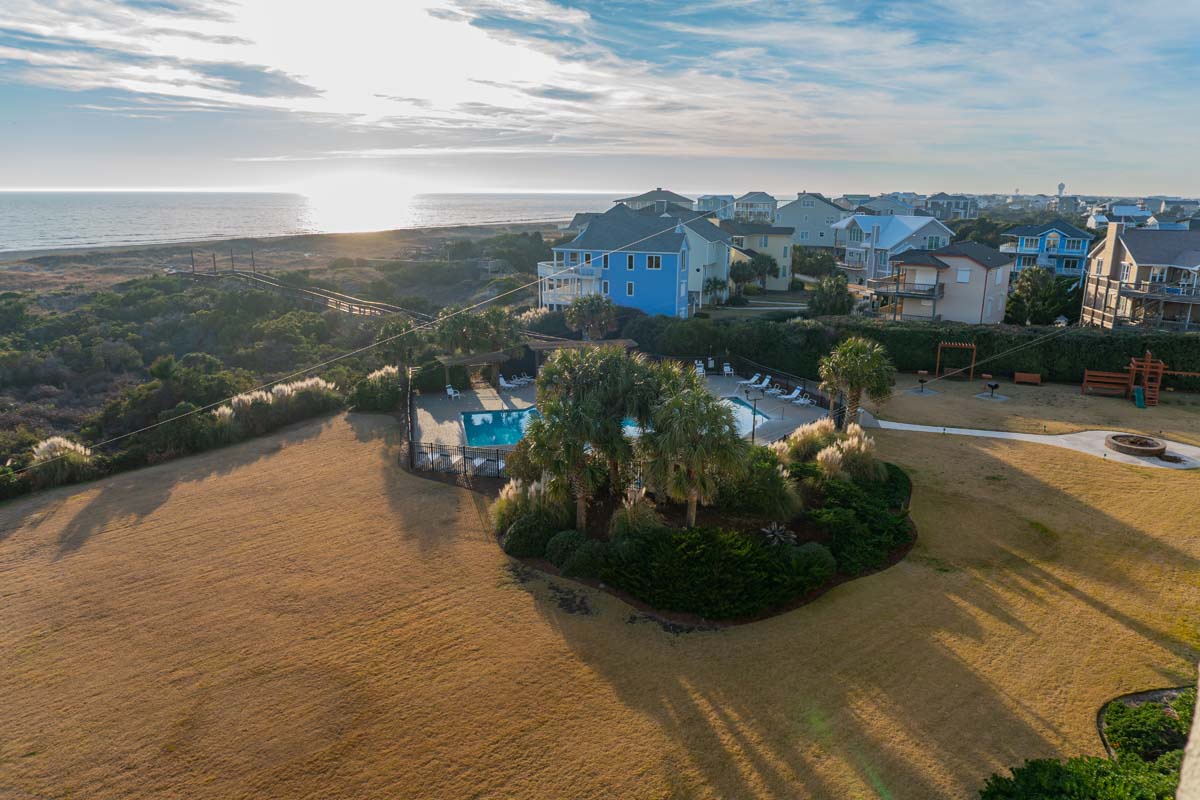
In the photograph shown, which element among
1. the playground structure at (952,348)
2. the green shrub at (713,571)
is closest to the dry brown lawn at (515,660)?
the green shrub at (713,571)

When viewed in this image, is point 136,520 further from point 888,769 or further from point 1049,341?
point 1049,341

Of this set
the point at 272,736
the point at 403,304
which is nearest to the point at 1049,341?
the point at 272,736

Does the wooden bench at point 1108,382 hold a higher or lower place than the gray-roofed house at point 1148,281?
lower

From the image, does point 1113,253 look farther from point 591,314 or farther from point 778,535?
point 778,535

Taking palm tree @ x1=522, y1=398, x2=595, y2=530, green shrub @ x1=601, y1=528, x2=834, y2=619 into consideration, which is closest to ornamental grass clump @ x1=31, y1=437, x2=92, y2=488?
palm tree @ x1=522, y1=398, x2=595, y2=530

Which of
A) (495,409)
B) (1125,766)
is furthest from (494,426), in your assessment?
(1125,766)

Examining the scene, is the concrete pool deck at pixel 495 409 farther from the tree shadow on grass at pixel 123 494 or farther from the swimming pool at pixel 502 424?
the tree shadow on grass at pixel 123 494
